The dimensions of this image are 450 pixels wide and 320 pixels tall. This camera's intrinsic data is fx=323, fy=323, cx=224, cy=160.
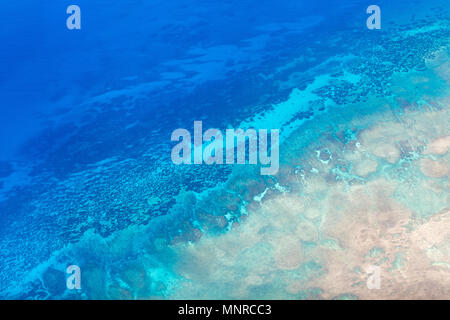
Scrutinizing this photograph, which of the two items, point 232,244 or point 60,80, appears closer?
point 232,244

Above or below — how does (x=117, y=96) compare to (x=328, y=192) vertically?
above

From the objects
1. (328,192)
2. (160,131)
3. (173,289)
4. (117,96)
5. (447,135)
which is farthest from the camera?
(117,96)

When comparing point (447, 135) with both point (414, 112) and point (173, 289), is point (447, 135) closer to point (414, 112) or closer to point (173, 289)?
point (414, 112)

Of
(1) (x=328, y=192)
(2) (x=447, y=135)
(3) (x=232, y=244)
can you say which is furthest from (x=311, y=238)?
(2) (x=447, y=135)

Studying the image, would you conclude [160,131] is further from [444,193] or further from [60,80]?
[444,193]
